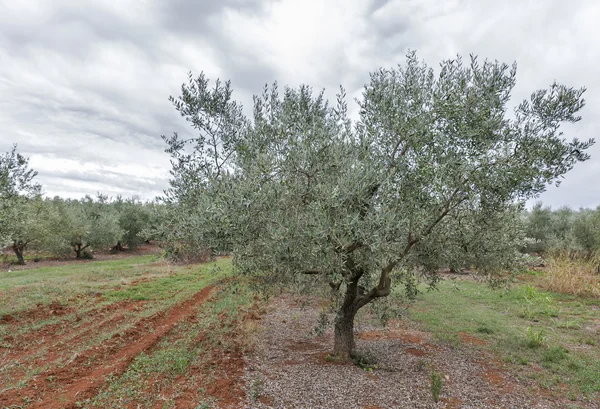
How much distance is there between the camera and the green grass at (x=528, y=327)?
10.0m

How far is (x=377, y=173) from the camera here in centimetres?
683

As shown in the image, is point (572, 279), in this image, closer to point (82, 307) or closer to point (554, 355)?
point (554, 355)

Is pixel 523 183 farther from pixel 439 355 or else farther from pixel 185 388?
pixel 185 388

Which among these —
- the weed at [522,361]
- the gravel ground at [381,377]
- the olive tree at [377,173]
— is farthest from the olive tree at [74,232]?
the weed at [522,361]

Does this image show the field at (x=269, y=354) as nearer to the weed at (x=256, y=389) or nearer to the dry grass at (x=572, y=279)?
the weed at (x=256, y=389)

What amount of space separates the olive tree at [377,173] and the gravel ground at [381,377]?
105 inches

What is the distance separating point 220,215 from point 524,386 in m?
8.95

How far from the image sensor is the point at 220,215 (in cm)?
650

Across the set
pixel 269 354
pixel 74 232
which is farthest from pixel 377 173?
pixel 74 232

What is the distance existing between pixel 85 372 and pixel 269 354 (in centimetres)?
499

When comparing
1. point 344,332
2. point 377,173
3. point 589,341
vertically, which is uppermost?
point 377,173

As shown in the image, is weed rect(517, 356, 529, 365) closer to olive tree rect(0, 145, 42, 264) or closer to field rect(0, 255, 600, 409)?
field rect(0, 255, 600, 409)

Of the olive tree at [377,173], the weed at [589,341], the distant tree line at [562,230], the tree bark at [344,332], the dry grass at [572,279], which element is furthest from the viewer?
the distant tree line at [562,230]

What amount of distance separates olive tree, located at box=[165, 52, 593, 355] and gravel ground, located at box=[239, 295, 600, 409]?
266 centimetres
